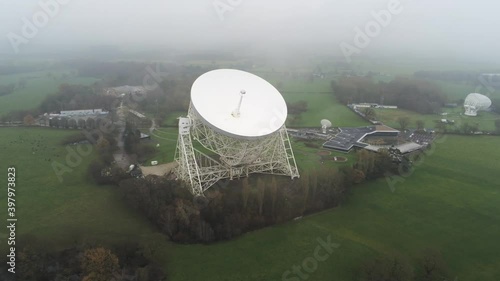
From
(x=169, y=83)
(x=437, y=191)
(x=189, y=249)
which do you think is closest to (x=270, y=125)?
(x=189, y=249)

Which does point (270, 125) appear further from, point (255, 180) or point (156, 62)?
point (156, 62)

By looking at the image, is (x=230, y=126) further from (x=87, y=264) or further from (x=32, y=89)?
(x=32, y=89)

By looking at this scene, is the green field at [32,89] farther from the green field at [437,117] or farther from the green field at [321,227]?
the green field at [437,117]

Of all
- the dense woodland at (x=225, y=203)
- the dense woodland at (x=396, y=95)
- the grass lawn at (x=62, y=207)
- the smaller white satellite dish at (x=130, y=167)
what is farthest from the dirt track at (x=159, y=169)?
the dense woodland at (x=396, y=95)

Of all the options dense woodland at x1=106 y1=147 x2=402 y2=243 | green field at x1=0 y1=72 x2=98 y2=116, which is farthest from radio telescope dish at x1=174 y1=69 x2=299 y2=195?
green field at x1=0 y1=72 x2=98 y2=116

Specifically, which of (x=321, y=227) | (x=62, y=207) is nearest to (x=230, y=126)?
(x=321, y=227)

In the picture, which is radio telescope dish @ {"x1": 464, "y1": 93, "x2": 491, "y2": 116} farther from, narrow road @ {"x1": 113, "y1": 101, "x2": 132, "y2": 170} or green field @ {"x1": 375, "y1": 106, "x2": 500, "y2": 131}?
narrow road @ {"x1": 113, "y1": 101, "x2": 132, "y2": 170}

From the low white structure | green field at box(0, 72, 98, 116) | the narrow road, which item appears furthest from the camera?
green field at box(0, 72, 98, 116)
